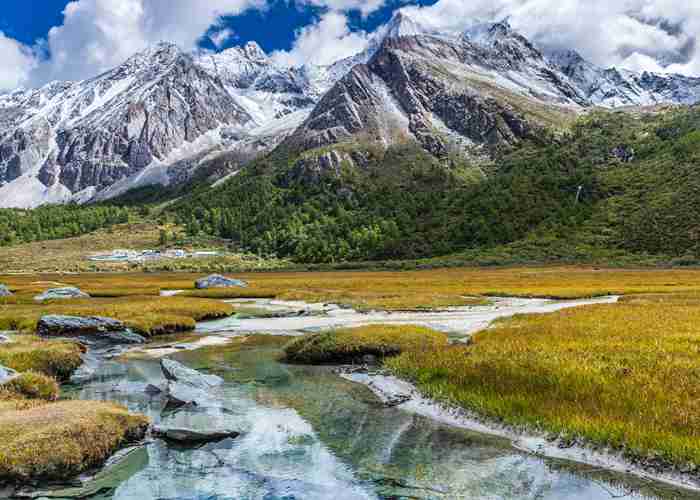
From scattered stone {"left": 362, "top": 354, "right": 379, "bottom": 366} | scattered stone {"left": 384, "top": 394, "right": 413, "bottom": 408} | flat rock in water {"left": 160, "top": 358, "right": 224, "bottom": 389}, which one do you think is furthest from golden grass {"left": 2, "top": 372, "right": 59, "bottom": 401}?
scattered stone {"left": 362, "top": 354, "right": 379, "bottom": 366}

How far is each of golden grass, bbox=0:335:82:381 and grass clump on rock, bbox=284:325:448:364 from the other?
10917 millimetres

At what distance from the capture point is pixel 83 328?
134ft

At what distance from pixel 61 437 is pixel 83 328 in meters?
29.3

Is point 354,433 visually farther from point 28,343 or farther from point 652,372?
point 28,343

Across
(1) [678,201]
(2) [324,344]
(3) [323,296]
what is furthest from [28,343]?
(1) [678,201]

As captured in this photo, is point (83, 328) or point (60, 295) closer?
point (83, 328)

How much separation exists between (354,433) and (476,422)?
391cm

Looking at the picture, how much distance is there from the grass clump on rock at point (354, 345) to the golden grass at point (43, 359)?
430 inches

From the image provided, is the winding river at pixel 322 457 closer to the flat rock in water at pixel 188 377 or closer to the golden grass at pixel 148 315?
the flat rock in water at pixel 188 377

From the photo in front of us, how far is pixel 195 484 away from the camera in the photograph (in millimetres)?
13211

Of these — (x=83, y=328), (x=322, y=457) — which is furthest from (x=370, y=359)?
(x=83, y=328)

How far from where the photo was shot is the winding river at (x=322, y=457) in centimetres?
1244

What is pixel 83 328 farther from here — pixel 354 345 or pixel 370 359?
pixel 370 359

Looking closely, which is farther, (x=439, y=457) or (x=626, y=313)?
(x=626, y=313)
